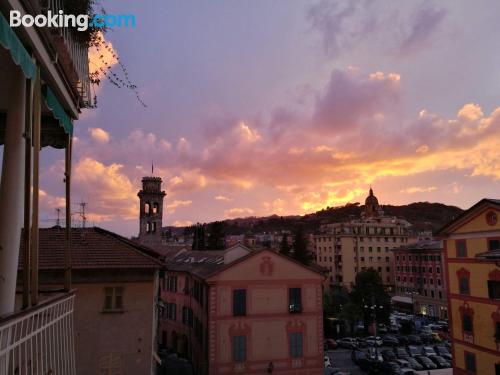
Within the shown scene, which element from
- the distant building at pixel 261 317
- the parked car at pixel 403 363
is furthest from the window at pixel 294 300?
the parked car at pixel 403 363

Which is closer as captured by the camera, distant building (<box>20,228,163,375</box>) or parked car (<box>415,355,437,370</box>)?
distant building (<box>20,228,163,375</box>)

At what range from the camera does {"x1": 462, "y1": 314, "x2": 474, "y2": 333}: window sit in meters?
28.0

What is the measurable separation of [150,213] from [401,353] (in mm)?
34486

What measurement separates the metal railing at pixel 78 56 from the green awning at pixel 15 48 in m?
1.29

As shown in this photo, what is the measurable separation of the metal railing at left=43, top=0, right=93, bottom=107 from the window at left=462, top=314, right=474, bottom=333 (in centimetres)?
3052

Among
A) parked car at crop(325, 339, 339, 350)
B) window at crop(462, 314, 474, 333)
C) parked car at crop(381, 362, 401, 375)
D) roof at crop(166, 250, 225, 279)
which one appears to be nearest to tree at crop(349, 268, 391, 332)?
parked car at crop(325, 339, 339, 350)

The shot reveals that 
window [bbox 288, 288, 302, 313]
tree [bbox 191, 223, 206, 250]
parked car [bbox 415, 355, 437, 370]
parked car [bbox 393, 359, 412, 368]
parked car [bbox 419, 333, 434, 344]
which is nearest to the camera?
window [bbox 288, 288, 302, 313]

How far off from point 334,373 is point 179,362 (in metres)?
14.1

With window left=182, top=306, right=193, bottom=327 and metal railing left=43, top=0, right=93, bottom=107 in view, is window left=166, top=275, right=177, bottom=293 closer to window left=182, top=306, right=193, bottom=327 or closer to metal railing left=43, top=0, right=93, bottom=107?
window left=182, top=306, right=193, bottom=327

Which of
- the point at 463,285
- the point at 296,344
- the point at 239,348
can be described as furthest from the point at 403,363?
the point at 239,348

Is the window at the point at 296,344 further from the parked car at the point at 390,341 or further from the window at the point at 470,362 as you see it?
the parked car at the point at 390,341

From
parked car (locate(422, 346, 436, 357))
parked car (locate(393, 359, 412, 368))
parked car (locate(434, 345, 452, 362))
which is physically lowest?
parked car (locate(434, 345, 452, 362))

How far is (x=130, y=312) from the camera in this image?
53.8 ft

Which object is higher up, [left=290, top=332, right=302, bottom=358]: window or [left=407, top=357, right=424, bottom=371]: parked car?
[left=290, top=332, right=302, bottom=358]: window
